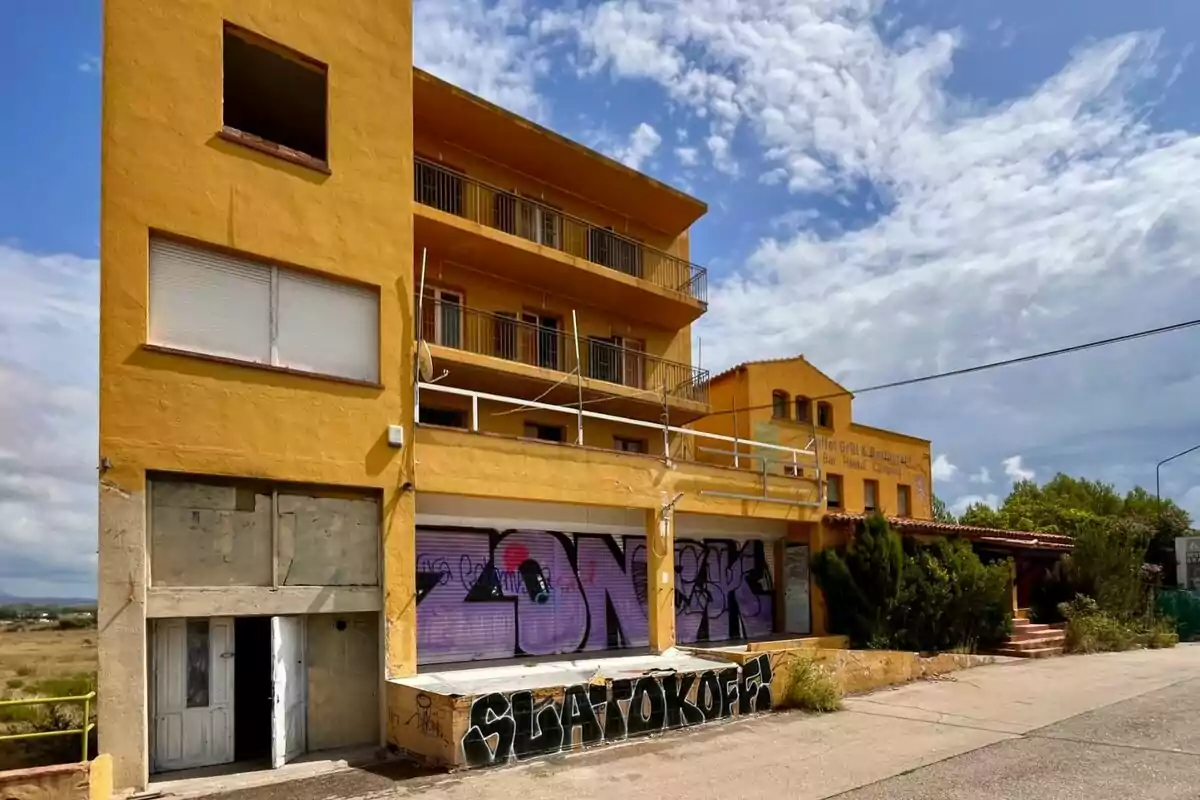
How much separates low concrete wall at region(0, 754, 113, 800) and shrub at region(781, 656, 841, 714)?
387 inches

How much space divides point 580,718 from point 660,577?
176 inches

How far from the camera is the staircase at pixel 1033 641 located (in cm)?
2164

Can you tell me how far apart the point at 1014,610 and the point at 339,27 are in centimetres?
2240

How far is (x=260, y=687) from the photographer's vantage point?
11.5 metres

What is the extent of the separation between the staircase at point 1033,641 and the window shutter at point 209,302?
1858 centimetres

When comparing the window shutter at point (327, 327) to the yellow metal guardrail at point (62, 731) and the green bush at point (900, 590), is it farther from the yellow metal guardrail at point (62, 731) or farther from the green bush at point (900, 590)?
the green bush at point (900, 590)

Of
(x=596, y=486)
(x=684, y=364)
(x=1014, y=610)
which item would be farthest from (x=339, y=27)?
(x=1014, y=610)

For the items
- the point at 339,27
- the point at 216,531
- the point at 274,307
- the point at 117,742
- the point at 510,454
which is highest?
the point at 339,27

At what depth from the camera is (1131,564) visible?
2566 centimetres

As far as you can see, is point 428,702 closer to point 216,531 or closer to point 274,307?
point 216,531

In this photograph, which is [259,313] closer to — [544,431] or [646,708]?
[646,708]

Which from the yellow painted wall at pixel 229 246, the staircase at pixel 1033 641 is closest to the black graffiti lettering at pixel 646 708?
the yellow painted wall at pixel 229 246

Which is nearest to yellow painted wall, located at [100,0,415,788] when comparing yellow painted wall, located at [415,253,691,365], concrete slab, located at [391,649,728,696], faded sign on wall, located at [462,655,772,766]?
concrete slab, located at [391,649,728,696]

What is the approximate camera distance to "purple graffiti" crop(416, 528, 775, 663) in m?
14.6
